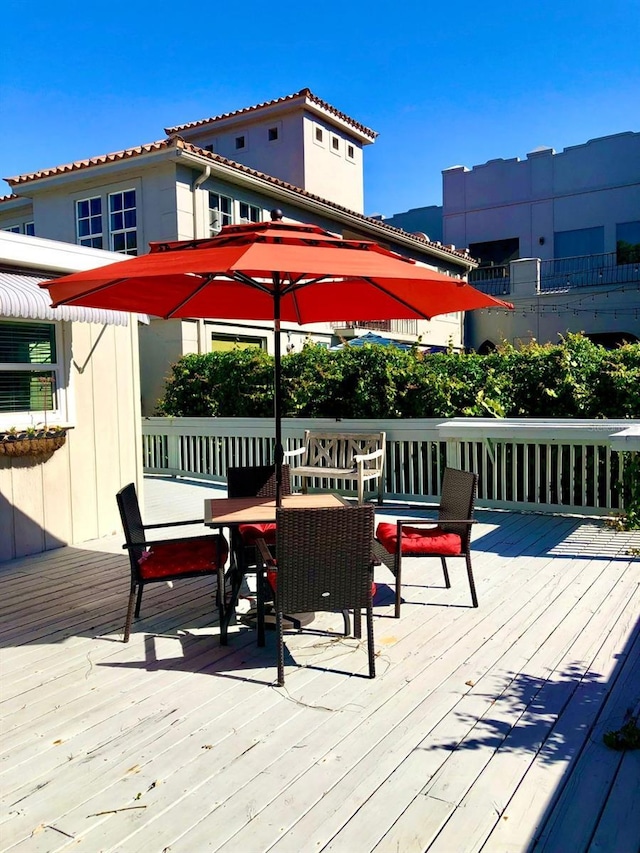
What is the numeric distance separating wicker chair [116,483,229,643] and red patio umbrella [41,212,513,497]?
68 centimetres

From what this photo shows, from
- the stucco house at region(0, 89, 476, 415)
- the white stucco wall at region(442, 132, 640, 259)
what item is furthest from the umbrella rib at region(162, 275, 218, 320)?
the white stucco wall at region(442, 132, 640, 259)

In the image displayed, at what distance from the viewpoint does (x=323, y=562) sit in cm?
342

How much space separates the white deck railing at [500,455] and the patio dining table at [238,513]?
2.93 m

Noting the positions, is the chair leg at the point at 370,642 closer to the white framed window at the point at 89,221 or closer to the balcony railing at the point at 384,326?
the white framed window at the point at 89,221

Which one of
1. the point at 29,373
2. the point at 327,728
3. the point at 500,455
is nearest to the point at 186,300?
the point at 29,373

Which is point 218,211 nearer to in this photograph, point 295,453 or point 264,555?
point 295,453

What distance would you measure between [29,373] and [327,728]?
4521 millimetres

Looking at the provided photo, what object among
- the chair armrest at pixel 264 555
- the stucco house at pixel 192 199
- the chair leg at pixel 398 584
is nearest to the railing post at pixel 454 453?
the chair leg at pixel 398 584

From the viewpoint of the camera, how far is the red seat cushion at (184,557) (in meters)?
4.06

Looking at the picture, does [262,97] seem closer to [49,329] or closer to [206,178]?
[206,178]

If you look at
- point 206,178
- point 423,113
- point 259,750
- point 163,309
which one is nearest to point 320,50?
point 423,113

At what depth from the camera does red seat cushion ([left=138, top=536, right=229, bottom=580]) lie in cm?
406

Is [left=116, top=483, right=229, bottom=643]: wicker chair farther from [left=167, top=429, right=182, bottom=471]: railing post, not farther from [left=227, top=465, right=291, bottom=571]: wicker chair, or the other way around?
[left=167, top=429, right=182, bottom=471]: railing post

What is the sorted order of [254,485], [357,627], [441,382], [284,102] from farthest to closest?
[284,102] → [441,382] → [254,485] → [357,627]
